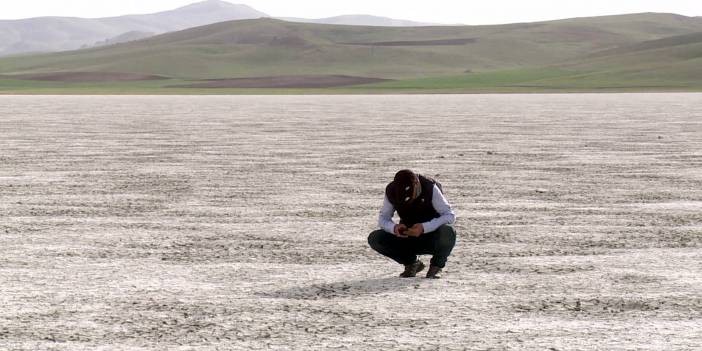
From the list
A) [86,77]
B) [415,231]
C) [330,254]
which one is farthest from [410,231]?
[86,77]

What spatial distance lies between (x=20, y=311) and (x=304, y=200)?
6696 mm

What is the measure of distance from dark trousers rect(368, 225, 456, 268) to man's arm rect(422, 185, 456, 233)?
11cm

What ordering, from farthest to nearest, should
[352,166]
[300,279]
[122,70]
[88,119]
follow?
[122,70] → [88,119] → [352,166] → [300,279]

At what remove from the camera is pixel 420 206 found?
348 inches

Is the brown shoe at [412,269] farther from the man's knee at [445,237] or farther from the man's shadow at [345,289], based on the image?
the man's knee at [445,237]

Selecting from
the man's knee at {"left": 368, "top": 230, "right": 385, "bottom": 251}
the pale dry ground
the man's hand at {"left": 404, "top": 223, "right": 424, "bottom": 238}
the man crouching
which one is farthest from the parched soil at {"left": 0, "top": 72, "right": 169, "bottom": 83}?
the man's hand at {"left": 404, "top": 223, "right": 424, "bottom": 238}

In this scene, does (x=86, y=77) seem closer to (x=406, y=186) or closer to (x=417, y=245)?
(x=417, y=245)

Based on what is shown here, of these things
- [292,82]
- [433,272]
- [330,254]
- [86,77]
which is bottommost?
[86,77]

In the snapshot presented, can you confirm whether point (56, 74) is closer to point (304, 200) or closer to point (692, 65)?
point (692, 65)

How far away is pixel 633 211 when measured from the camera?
509 inches

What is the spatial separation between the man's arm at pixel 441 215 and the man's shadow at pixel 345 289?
1.40 feet

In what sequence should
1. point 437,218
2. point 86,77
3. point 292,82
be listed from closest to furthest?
point 437,218 < point 292,82 < point 86,77

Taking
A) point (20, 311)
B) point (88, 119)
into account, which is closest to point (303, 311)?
point (20, 311)

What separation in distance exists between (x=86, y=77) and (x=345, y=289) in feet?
514
